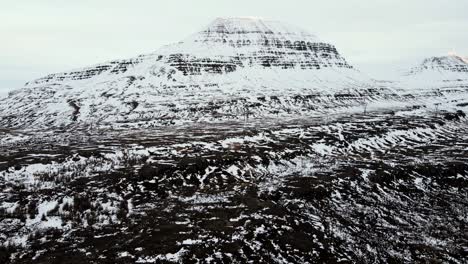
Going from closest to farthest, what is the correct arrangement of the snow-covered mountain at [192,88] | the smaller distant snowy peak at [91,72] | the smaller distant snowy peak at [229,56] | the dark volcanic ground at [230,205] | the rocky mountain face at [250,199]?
1. the dark volcanic ground at [230,205]
2. the rocky mountain face at [250,199]
3. the snow-covered mountain at [192,88]
4. the smaller distant snowy peak at [91,72]
5. the smaller distant snowy peak at [229,56]

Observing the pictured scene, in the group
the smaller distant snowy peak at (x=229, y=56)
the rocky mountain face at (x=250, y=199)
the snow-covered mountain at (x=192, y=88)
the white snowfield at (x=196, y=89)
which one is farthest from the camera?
the smaller distant snowy peak at (x=229, y=56)

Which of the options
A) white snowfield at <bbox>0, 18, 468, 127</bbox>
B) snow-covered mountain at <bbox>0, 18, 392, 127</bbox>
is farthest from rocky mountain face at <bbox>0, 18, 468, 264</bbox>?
snow-covered mountain at <bbox>0, 18, 392, 127</bbox>

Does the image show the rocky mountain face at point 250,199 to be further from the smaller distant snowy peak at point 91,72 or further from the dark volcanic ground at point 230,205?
the smaller distant snowy peak at point 91,72

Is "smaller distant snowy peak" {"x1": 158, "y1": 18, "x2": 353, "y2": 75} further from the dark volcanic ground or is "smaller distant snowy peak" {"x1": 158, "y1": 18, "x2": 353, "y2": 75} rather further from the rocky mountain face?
the dark volcanic ground

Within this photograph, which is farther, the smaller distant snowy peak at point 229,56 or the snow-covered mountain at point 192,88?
→ the smaller distant snowy peak at point 229,56

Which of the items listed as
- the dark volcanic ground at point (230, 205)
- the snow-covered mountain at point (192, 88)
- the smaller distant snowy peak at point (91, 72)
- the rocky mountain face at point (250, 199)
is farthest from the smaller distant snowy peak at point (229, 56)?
the dark volcanic ground at point (230, 205)

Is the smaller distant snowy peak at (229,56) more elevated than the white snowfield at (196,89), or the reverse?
the smaller distant snowy peak at (229,56)

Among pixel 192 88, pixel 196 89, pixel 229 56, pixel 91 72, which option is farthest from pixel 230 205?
pixel 229 56

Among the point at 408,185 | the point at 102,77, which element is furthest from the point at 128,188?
the point at 102,77

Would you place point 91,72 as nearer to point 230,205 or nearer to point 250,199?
point 250,199
